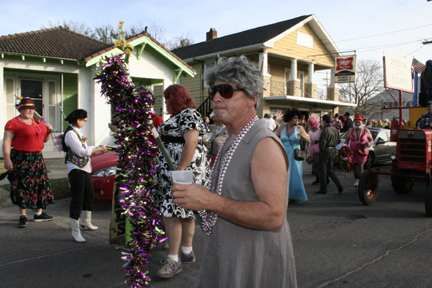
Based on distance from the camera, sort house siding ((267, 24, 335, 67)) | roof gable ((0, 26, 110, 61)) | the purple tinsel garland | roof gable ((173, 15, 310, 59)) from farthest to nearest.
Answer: house siding ((267, 24, 335, 67)) < roof gable ((173, 15, 310, 59)) < roof gable ((0, 26, 110, 61)) < the purple tinsel garland

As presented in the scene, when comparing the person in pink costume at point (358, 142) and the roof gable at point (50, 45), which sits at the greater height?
the roof gable at point (50, 45)

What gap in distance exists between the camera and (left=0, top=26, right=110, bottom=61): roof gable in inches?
484

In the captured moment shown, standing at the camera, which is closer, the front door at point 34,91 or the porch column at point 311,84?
the front door at point 34,91

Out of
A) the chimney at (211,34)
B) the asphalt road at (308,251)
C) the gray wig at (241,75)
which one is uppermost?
the chimney at (211,34)

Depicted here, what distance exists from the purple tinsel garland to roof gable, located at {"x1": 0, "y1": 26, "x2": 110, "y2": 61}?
1185 cm

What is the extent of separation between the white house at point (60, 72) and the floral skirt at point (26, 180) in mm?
7129

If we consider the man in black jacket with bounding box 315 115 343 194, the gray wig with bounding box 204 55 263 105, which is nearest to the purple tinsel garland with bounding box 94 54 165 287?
the gray wig with bounding box 204 55 263 105

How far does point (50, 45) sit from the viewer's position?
13.5 metres

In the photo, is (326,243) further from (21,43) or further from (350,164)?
(21,43)

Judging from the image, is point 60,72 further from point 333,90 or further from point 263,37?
point 333,90

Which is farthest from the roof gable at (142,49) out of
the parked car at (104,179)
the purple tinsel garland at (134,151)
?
the purple tinsel garland at (134,151)

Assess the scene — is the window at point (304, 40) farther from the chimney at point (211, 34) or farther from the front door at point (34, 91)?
the front door at point (34, 91)

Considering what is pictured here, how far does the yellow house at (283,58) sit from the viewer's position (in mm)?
19953

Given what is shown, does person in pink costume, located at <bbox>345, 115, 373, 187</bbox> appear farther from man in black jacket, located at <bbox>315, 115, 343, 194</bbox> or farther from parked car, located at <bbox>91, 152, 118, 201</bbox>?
parked car, located at <bbox>91, 152, 118, 201</bbox>
